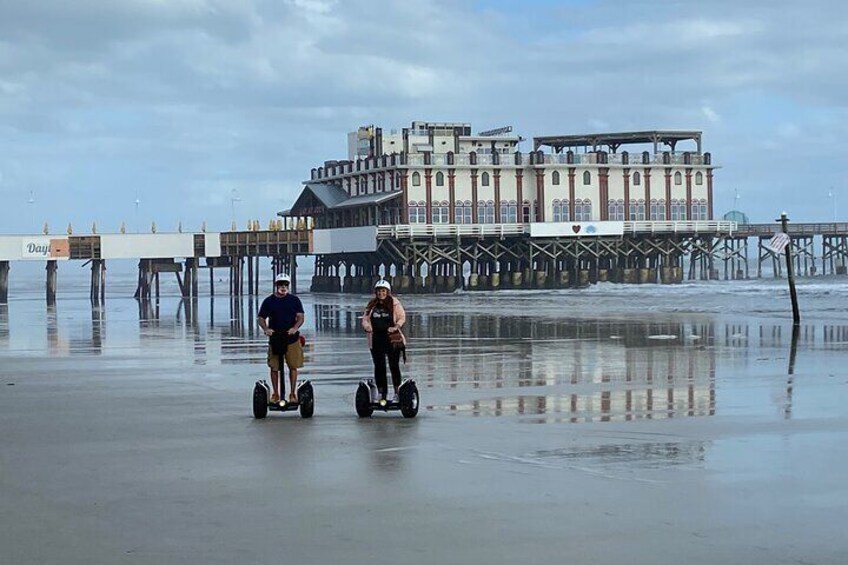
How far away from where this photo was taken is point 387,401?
15.3 m

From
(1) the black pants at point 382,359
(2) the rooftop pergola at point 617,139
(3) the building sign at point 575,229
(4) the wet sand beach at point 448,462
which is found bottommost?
(4) the wet sand beach at point 448,462

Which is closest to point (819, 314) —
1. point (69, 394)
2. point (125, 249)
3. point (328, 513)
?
point (69, 394)

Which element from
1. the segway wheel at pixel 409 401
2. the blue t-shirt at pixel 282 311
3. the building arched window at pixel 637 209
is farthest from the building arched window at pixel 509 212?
the segway wheel at pixel 409 401

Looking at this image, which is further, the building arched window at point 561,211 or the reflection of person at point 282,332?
the building arched window at point 561,211

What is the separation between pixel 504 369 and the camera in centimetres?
2192

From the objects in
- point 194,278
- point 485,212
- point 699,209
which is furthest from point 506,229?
point 194,278

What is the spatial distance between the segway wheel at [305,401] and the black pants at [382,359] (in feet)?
2.51

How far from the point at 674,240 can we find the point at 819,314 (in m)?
43.5

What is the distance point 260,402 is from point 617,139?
233 ft

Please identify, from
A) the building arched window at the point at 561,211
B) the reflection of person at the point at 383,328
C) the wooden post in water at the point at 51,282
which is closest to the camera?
the reflection of person at the point at 383,328

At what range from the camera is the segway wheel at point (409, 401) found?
1508 centimetres

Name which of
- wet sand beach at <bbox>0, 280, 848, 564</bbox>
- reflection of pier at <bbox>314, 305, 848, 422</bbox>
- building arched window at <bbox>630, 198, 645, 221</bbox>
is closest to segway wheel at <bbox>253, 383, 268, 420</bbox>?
wet sand beach at <bbox>0, 280, 848, 564</bbox>

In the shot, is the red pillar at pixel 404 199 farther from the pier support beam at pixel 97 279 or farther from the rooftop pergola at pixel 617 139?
the pier support beam at pixel 97 279

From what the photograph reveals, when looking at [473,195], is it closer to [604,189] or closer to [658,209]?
[604,189]
